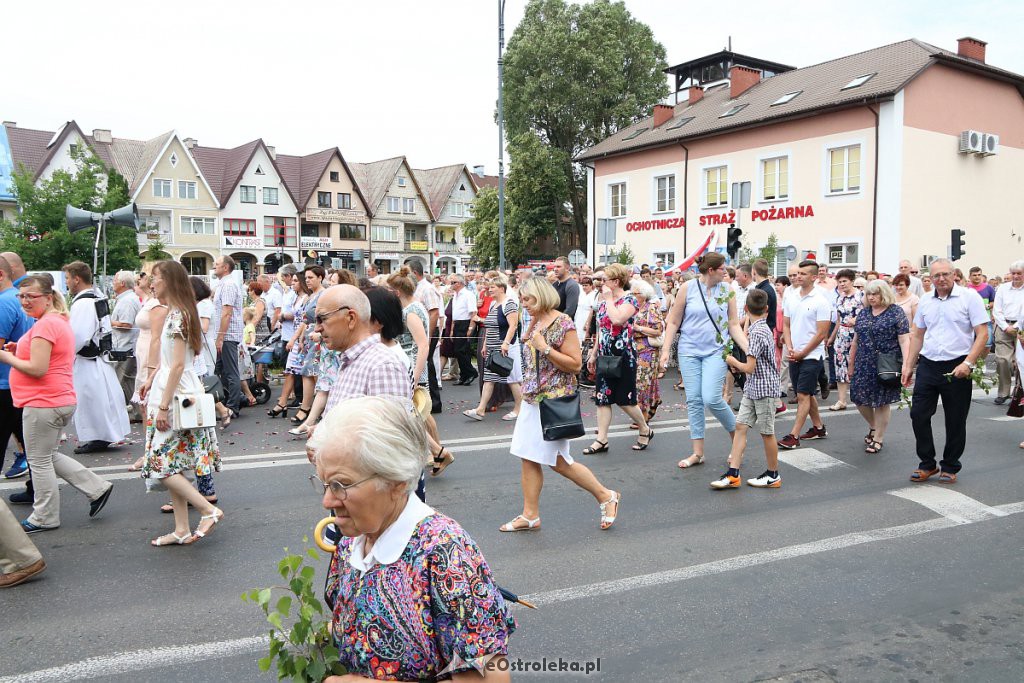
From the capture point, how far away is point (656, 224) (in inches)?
1382

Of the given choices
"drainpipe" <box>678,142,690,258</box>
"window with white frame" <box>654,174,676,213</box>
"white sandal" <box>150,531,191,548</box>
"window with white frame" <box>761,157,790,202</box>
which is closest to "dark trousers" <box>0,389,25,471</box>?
"white sandal" <box>150,531,191,548</box>

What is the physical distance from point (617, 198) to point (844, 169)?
12082 mm

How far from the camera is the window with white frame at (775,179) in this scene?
2958 centimetres

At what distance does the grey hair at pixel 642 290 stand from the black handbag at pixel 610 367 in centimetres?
115

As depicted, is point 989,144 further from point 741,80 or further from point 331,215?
point 331,215

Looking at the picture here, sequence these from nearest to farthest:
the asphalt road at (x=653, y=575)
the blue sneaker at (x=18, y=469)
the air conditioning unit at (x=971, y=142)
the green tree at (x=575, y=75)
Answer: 1. the asphalt road at (x=653, y=575)
2. the blue sneaker at (x=18, y=469)
3. the air conditioning unit at (x=971, y=142)
4. the green tree at (x=575, y=75)

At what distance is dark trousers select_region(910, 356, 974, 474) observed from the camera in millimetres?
6938

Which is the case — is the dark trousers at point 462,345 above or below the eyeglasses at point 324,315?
below

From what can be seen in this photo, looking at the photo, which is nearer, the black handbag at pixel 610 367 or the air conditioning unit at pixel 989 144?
the black handbag at pixel 610 367

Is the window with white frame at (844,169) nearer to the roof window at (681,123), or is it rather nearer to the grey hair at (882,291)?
the roof window at (681,123)

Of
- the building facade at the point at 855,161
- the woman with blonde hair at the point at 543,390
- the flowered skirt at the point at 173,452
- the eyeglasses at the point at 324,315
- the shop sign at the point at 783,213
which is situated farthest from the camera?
the shop sign at the point at 783,213

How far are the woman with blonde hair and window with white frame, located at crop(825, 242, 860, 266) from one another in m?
24.8

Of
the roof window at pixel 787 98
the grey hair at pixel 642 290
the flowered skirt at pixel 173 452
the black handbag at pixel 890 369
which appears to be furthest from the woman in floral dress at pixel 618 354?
the roof window at pixel 787 98

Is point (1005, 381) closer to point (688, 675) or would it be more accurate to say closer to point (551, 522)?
point (551, 522)
